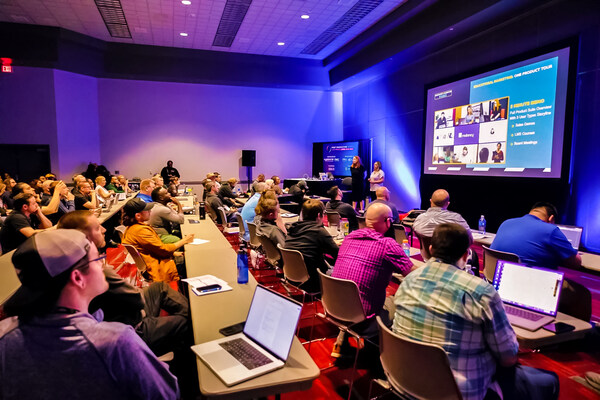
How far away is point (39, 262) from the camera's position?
109 centimetres

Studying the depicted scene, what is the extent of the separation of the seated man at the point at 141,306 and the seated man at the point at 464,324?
140cm

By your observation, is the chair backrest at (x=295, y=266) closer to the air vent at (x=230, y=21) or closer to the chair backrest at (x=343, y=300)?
the chair backrest at (x=343, y=300)

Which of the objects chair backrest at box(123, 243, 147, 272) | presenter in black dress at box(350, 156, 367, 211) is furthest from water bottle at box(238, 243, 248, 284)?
presenter in black dress at box(350, 156, 367, 211)

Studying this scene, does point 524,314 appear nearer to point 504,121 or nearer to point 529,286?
point 529,286

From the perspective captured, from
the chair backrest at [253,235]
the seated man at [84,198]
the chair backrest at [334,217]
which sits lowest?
the chair backrest at [253,235]

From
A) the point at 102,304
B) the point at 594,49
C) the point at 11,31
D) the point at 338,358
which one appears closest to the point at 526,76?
the point at 594,49

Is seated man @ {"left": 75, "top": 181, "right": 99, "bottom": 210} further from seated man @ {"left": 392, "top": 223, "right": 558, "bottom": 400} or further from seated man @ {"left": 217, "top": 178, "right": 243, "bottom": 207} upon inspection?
seated man @ {"left": 392, "top": 223, "right": 558, "bottom": 400}

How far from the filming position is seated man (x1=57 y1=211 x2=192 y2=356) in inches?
77.0

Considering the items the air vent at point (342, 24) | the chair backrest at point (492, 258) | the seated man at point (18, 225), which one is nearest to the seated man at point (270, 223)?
the chair backrest at point (492, 258)

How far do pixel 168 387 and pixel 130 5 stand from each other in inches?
369

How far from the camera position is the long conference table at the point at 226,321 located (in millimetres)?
1494

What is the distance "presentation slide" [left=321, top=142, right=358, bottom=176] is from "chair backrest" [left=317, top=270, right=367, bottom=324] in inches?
388

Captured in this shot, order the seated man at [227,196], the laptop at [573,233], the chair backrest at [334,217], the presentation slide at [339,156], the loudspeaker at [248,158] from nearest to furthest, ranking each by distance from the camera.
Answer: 1. the laptop at [573,233]
2. the chair backrest at [334,217]
3. the seated man at [227,196]
4. the presentation slide at [339,156]
5. the loudspeaker at [248,158]

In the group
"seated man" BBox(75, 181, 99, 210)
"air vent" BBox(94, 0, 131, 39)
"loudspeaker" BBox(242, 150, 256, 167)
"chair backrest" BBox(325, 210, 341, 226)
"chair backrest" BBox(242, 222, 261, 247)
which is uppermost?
"air vent" BBox(94, 0, 131, 39)
